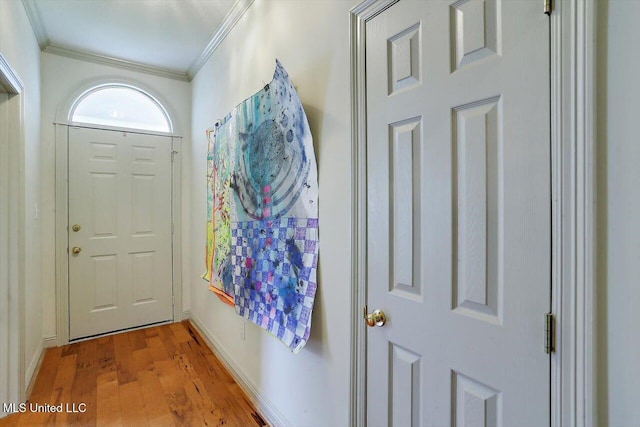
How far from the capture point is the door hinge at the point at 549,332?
67 centimetres

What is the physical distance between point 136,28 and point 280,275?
2.37 m

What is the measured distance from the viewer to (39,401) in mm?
1979

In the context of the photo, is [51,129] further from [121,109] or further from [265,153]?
[265,153]

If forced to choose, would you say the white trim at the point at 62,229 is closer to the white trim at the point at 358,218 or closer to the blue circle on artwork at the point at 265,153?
the blue circle on artwork at the point at 265,153

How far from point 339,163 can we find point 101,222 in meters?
2.78

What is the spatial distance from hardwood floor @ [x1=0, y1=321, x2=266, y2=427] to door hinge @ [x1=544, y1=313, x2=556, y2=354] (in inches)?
66.4

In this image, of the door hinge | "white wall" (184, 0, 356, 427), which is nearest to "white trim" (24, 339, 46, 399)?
"white wall" (184, 0, 356, 427)

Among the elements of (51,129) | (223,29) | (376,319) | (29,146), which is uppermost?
(223,29)

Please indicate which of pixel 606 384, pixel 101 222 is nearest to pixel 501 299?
pixel 606 384

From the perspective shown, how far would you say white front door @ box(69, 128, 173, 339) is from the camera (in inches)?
112

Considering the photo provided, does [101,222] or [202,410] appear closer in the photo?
[202,410]

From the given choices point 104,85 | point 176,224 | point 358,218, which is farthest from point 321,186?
point 104,85

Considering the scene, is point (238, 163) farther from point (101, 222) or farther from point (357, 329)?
point (101, 222)

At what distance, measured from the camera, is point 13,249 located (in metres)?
1.88
